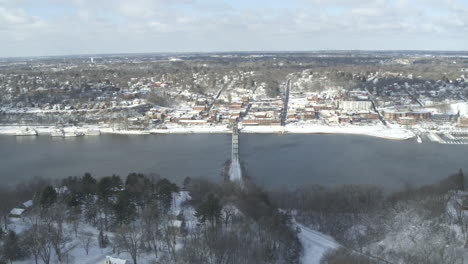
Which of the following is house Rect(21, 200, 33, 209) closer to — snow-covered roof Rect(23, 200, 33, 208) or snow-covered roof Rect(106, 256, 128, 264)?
snow-covered roof Rect(23, 200, 33, 208)

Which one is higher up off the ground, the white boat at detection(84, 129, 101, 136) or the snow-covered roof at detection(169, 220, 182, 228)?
the snow-covered roof at detection(169, 220, 182, 228)

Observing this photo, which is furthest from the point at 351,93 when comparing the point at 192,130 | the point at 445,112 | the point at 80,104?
the point at 80,104

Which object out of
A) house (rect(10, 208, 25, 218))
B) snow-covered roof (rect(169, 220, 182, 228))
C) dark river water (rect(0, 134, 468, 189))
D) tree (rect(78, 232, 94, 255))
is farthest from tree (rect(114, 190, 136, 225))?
dark river water (rect(0, 134, 468, 189))

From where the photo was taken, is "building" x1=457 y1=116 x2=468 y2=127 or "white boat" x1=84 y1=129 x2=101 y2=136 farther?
"white boat" x1=84 y1=129 x2=101 y2=136

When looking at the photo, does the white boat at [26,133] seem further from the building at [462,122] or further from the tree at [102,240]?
the building at [462,122]

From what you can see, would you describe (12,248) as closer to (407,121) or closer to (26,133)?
(26,133)

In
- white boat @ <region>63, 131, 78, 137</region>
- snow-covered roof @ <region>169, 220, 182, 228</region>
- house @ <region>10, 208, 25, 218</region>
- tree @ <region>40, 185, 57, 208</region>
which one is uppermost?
tree @ <region>40, 185, 57, 208</region>

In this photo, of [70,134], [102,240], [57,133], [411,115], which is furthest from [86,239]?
[411,115]
